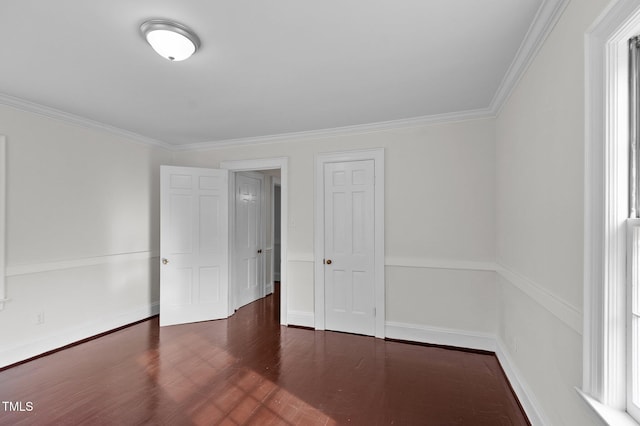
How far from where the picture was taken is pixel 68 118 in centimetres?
334

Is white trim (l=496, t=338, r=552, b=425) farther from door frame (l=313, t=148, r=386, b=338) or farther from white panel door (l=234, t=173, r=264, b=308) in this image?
white panel door (l=234, t=173, r=264, b=308)

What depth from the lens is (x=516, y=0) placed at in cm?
162

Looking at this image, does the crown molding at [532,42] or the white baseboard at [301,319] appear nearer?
the crown molding at [532,42]

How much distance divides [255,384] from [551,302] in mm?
2263

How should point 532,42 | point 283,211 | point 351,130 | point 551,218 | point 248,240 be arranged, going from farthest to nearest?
point 248,240
point 283,211
point 351,130
point 532,42
point 551,218

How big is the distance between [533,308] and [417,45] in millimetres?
1958

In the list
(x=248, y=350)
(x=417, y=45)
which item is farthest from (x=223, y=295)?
(x=417, y=45)

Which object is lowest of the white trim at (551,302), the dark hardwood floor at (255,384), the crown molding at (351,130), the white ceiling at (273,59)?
the dark hardwood floor at (255,384)

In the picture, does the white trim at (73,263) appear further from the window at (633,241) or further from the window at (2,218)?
the window at (633,241)

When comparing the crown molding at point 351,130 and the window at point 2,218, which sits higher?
the crown molding at point 351,130

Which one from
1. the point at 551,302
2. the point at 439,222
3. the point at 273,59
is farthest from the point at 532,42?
the point at 439,222

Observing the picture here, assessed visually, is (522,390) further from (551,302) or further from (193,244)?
(193,244)

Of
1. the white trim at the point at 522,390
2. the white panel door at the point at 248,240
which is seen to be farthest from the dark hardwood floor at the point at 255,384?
the white panel door at the point at 248,240

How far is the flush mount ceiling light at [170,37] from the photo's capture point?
177 centimetres
